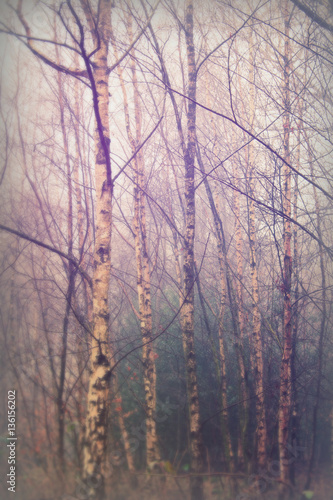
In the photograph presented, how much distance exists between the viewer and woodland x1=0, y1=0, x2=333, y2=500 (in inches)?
89.6

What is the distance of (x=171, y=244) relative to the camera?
356 centimetres

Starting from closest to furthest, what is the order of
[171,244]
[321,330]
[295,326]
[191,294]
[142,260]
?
[191,294] < [295,326] < [142,260] < [321,330] < [171,244]

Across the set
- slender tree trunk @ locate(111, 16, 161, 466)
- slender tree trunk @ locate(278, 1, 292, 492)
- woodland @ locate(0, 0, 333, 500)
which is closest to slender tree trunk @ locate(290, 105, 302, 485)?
woodland @ locate(0, 0, 333, 500)

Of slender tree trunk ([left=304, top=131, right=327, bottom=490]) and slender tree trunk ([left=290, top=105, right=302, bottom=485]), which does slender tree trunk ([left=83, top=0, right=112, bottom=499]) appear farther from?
slender tree trunk ([left=304, top=131, right=327, bottom=490])

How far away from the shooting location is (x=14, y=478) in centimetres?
211

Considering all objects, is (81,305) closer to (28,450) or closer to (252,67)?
(28,450)

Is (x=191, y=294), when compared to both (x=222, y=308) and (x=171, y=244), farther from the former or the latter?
(x=171, y=244)

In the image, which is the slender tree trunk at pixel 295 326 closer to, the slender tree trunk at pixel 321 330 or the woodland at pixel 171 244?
the woodland at pixel 171 244

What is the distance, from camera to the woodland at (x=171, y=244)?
2.28 meters

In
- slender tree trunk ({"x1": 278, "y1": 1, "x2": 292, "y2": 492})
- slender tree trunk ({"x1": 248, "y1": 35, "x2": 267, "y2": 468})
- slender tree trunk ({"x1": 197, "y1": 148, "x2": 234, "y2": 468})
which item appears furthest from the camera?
slender tree trunk ({"x1": 248, "y1": 35, "x2": 267, "y2": 468})

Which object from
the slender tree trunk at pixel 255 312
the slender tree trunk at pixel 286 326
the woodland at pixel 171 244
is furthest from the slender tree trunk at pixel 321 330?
the slender tree trunk at pixel 255 312

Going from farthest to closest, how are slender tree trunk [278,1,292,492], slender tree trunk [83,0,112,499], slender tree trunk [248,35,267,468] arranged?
slender tree trunk [248,35,267,468] → slender tree trunk [278,1,292,492] → slender tree trunk [83,0,112,499]

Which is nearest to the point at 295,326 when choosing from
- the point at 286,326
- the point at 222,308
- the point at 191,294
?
the point at 286,326

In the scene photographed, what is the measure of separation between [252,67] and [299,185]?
1479 millimetres
